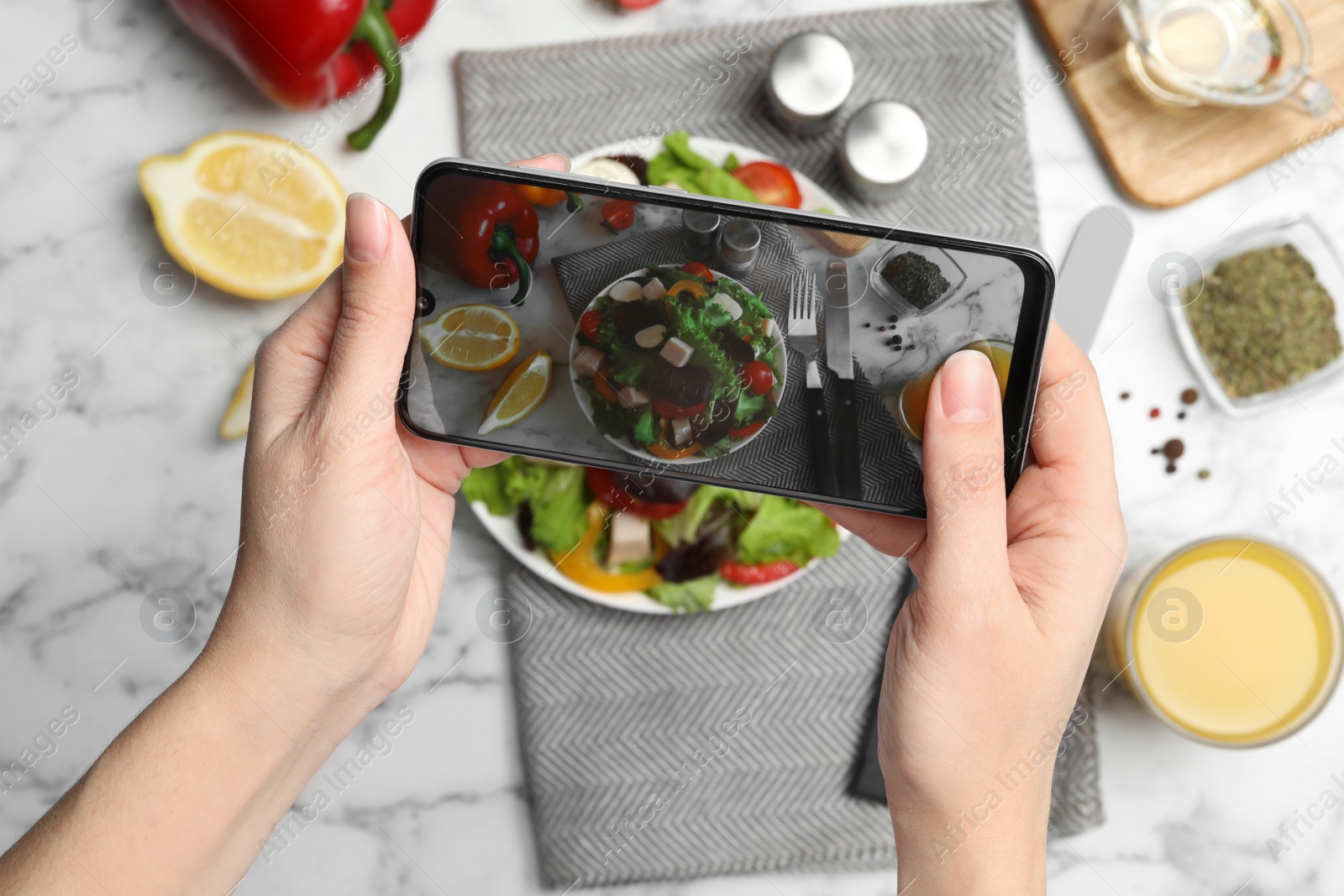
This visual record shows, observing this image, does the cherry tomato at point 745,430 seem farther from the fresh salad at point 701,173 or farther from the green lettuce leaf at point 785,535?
the fresh salad at point 701,173

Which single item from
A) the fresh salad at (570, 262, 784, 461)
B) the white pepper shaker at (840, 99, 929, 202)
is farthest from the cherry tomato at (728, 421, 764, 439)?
the white pepper shaker at (840, 99, 929, 202)

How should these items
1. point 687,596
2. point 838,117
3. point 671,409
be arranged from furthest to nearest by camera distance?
point 838,117 < point 687,596 < point 671,409

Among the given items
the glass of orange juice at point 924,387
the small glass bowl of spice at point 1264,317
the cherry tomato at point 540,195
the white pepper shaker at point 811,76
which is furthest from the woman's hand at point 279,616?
the small glass bowl of spice at point 1264,317

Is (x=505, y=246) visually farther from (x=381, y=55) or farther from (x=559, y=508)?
(x=381, y=55)

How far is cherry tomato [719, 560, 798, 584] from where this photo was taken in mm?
1025

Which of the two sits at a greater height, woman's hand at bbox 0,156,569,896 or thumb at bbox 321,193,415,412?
thumb at bbox 321,193,415,412

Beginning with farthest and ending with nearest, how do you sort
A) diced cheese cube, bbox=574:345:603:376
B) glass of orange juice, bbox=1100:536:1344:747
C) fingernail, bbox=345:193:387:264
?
glass of orange juice, bbox=1100:536:1344:747
diced cheese cube, bbox=574:345:603:376
fingernail, bbox=345:193:387:264

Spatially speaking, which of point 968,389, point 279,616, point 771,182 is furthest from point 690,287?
point 279,616

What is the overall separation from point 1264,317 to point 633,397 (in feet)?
2.75

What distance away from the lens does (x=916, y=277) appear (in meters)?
0.72

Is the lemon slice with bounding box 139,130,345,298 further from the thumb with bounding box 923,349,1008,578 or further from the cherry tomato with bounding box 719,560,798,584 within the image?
the thumb with bounding box 923,349,1008,578

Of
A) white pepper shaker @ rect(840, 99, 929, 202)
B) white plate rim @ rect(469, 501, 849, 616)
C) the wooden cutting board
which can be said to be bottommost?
white plate rim @ rect(469, 501, 849, 616)

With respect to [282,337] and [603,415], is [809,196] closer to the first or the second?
[603,415]

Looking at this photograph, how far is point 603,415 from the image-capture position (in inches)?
31.6
